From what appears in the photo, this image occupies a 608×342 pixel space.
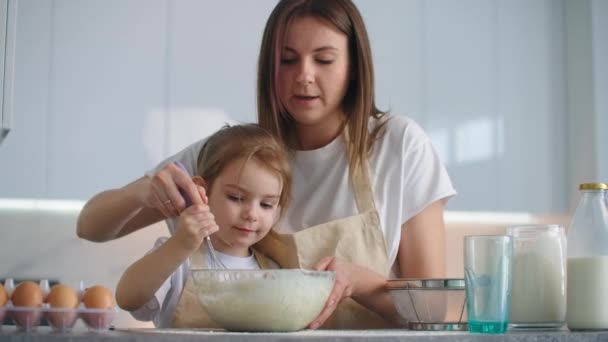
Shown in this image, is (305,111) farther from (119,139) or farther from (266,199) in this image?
(119,139)

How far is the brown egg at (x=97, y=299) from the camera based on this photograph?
3.47 feet

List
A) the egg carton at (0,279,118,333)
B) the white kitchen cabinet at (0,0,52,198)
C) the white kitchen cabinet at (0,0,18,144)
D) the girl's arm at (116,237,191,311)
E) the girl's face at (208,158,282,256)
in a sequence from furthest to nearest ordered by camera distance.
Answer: the white kitchen cabinet at (0,0,52,198) → the white kitchen cabinet at (0,0,18,144) → the girl's face at (208,158,282,256) → the girl's arm at (116,237,191,311) → the egg carton at (0,279,118,333)

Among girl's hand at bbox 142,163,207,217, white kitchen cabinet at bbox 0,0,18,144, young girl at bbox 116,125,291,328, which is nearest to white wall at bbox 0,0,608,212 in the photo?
white kitchen cabinet at bbox 0,0,18,144

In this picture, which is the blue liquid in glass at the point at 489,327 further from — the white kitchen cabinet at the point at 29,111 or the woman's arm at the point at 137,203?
the white kitchen cabinet at the point at 29,111

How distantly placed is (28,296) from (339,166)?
956 mm

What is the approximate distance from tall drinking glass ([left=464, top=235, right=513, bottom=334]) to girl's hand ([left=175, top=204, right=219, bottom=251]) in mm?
381

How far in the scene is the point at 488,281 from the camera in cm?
112

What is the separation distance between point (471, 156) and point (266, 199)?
2387mm

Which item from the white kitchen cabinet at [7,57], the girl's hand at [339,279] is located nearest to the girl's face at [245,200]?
the girl's hand at [339,279]

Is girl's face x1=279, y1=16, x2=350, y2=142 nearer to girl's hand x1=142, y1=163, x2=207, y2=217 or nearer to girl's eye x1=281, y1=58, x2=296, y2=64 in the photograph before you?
girl's eye x1=281, y1=58, x2=296, y2=64

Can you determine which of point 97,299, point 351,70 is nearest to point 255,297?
point 97,299

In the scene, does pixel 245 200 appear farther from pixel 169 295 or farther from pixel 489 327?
pixel 489 327

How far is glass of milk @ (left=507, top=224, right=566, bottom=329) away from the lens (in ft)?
3.98

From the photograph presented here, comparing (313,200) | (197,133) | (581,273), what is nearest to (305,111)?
(313,200)
